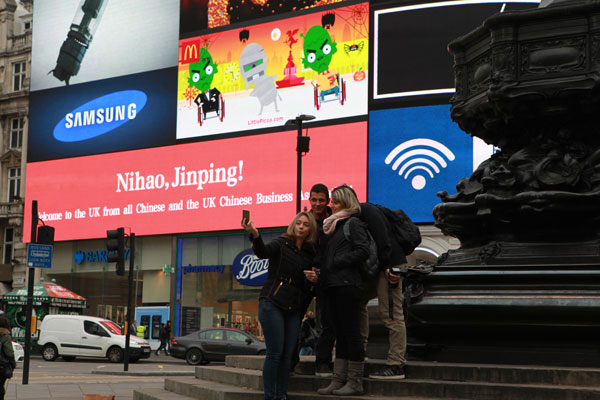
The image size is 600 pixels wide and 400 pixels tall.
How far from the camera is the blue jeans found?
21.3ft

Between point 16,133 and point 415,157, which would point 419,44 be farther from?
point 16,133

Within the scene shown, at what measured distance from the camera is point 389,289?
267 inches

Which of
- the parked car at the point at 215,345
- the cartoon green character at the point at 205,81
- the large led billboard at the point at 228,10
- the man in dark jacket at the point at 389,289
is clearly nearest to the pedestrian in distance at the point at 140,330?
the parked car at the point at 215,345

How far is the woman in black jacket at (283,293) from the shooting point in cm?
650

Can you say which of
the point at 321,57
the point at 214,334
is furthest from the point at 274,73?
the point at 214,334

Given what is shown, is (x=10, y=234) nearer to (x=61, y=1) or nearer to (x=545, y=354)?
(x=61, y=1)

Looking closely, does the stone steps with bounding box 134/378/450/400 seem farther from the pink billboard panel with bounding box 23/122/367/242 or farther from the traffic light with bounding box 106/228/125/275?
the pink billboard panel with bounding box 23/122/367/242

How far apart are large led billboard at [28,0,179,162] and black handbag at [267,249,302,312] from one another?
34.0 meters

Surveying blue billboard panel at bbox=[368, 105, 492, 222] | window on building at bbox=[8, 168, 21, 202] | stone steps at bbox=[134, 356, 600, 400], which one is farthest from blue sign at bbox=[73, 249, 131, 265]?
stone steps at bbox=[134, 356, 600, 400]

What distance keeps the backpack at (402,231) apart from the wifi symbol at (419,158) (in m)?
26.7

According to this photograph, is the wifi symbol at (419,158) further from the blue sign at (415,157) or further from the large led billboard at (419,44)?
the large led billboard at (419,44)

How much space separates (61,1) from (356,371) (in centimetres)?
4218

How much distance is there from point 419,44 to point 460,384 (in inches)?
1157

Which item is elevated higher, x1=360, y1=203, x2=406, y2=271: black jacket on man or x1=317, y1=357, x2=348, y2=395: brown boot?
x1=360, y1=203, x2=406, y2=271: black jacket on man
